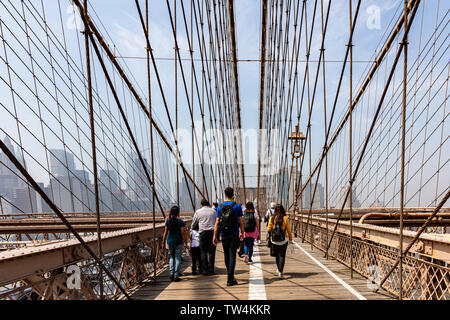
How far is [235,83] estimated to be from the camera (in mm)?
19656

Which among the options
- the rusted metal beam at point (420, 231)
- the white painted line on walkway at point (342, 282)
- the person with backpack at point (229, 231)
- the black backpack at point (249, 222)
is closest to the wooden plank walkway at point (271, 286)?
the white painted line on walkway at point (342, 282)

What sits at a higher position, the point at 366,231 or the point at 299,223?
the point at 366,231

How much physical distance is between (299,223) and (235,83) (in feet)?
40.4

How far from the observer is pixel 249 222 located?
5434mm

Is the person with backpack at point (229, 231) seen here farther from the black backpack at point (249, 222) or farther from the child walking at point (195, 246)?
the black backpack at point (249, 222)

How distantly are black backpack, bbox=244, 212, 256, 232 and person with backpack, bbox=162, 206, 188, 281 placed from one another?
4.89 ft

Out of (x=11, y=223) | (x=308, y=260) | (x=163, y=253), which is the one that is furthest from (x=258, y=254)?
(x=11, y=223)

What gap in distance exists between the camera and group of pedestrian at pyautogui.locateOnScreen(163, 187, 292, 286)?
394 centimetres

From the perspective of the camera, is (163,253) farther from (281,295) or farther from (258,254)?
(281,295)

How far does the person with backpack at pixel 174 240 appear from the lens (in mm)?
4301

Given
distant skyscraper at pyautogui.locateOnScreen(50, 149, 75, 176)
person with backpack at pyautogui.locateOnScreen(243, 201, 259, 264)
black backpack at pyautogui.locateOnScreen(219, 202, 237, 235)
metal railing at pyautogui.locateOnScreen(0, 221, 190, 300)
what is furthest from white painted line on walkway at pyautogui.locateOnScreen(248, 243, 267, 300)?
distant skyscraper at pyautogui.locateOnScreen(50, 149, 75, 176)

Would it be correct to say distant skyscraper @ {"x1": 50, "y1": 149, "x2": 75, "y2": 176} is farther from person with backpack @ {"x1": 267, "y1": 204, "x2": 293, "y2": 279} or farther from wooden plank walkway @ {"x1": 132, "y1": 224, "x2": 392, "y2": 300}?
person with backpack @ {"x1": 267, "y1": 204, "x2": 293, "y2": 279}

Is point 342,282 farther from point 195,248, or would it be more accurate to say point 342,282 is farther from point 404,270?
point 195,248

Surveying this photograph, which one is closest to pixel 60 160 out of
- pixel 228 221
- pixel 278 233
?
pixel 228 221
